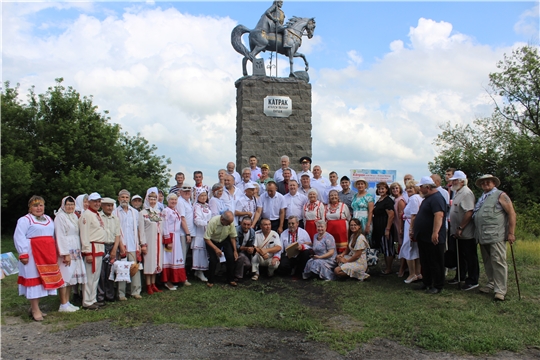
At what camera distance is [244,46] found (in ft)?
39.5

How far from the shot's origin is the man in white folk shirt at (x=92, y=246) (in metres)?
6.16

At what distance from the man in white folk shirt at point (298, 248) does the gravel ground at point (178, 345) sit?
2482 millimetres

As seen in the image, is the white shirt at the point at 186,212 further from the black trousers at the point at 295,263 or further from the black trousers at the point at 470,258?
the black trousers at the point at 470,258

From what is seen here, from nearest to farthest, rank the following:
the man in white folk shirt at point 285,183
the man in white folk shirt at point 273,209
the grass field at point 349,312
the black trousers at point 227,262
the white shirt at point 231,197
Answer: the grass field at point 349,312
the black trousers at point 227,262
the white shirt at point 231,197
the man in white folk shirt at point 273,209
the man in white folk shirt at point 285,183

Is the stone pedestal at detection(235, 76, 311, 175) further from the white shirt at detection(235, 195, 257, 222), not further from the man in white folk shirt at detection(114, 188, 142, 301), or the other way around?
the man in white folk shirt at detection(114, 188, 142, 301)

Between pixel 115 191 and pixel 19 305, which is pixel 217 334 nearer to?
pixel 19 305

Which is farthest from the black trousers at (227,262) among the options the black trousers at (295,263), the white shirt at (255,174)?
the white shirt at (255,174)

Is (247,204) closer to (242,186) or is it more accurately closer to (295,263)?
(242,186)

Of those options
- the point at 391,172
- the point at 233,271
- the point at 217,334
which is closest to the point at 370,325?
the point at 217,334

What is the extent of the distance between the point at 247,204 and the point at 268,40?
565 cm

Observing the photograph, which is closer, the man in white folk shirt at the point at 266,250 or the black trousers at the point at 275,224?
the man in white folk shirt at the point at 266,250

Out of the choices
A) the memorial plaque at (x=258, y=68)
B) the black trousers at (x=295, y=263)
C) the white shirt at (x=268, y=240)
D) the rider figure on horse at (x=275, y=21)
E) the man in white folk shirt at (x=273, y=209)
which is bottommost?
the black trousers at (x=295, y=263)

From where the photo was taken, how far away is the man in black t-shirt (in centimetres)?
653

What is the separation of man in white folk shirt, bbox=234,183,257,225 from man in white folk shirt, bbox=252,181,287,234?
104 mm
